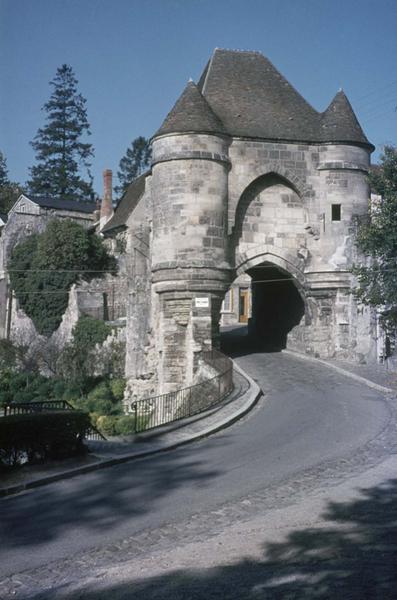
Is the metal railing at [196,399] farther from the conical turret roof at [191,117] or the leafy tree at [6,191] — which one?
the leafy tree at [6,191]

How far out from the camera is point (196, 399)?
65.7 feet

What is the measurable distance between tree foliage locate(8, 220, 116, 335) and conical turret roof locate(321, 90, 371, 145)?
792 inches

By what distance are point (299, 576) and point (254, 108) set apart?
78.3 ft

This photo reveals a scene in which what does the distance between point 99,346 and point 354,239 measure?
1683cm

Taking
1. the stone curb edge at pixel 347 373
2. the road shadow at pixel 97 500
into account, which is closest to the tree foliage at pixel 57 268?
the stone curb edge at pixel 347 373

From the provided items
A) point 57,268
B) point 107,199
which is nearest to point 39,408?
point 57,268

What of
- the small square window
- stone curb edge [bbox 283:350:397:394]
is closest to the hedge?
stone curb edge [bbox 283:350:397:394]

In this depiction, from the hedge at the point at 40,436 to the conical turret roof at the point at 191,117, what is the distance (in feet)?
50.1

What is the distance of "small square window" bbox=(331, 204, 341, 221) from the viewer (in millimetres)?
28328

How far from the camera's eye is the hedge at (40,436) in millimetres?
12391

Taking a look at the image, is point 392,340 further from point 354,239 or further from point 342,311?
point 354,239

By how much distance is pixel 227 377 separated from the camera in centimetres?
2084

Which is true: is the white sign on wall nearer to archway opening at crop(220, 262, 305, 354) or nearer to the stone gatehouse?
the stone gatehouse

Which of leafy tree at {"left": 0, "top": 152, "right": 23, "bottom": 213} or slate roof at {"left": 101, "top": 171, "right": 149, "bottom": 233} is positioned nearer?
slate roof at {"left": 101, "top": 171, "right": 149, "bottom": 233}
